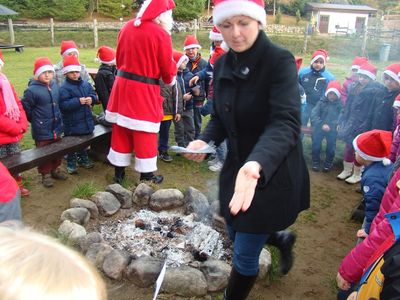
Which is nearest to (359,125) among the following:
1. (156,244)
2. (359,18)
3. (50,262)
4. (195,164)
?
(195,164)

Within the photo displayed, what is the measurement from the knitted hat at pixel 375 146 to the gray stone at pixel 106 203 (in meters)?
2.25

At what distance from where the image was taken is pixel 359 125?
5008 mm

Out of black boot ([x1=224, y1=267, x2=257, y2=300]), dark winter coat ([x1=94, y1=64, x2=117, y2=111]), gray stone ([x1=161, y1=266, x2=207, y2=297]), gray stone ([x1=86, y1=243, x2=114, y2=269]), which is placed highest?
dark winter coat ([x1=94, y1=64, x2=117, y2=111])

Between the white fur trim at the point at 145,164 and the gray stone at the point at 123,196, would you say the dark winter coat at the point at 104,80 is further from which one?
the gray stone at the point at 123,196

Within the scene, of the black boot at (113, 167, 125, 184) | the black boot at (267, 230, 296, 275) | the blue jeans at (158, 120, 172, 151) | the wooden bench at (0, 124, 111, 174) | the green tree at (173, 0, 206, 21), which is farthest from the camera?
the green tree at (173, 0, 206, 21)

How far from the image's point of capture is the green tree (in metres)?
35.4

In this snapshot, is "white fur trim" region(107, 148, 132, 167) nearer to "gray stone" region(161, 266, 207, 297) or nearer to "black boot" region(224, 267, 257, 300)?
"gray stone" region(161, 266, 207, 297)

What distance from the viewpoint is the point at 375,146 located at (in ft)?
9.71

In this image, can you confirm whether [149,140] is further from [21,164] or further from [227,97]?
[227,97]

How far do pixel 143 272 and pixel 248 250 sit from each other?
974 millimetres

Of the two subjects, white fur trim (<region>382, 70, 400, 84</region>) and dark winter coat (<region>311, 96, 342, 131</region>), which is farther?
dark winter coat (<region>311, 96, 342, 131</region>)

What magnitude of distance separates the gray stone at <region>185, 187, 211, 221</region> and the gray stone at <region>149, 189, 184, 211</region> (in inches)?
3.5

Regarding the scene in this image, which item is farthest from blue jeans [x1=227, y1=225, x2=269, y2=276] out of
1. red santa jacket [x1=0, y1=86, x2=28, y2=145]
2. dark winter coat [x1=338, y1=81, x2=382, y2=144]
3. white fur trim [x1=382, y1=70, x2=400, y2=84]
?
white fur trim [x1=382, y1=70, x2=400, y2=84]

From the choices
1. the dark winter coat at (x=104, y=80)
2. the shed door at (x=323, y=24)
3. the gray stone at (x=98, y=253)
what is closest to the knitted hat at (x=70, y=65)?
the dark winter coat at (x=104, y=80)
